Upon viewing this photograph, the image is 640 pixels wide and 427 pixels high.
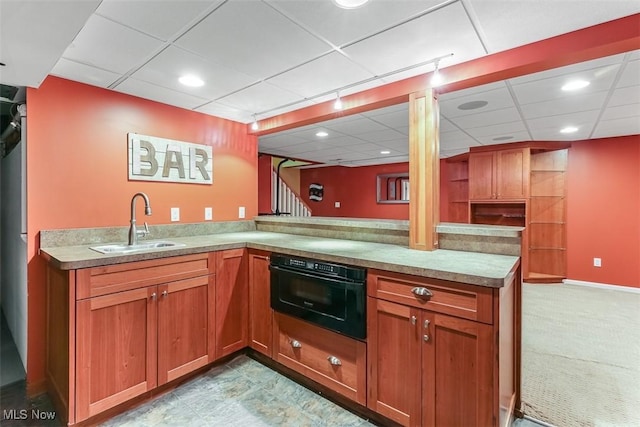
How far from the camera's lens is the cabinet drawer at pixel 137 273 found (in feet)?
5.69

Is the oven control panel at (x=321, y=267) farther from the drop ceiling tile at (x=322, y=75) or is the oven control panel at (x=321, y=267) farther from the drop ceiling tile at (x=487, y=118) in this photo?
the drop ceiling tile at (x=487, y=118)

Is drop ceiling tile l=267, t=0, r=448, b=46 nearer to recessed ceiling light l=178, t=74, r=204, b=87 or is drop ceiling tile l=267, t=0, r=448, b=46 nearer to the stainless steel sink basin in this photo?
recessed ceiling light l=178, t=74, r=204, b=87

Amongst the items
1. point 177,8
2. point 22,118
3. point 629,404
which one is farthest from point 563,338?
point 22,118

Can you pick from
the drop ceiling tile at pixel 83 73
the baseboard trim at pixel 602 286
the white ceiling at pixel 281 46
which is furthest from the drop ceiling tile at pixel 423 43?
the baseboard trim at pixel 602 286

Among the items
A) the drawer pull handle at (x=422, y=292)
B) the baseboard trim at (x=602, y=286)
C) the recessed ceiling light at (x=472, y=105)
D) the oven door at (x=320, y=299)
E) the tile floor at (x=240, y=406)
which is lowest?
the tile floor at (x=240, y=406)

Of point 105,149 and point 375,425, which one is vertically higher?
point 105,149

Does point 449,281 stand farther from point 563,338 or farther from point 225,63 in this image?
point 563,338

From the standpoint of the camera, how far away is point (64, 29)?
4.59ft

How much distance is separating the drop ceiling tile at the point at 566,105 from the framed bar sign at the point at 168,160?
3135mm

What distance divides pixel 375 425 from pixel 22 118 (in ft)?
9.76

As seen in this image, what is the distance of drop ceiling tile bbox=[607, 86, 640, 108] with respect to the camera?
2.61 meters

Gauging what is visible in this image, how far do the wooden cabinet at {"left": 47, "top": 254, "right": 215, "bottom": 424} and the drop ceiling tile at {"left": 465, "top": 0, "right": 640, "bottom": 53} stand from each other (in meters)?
2.23

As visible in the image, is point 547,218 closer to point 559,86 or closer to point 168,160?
point 559,86

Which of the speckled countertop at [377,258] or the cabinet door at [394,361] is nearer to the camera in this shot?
the speckled countertop at [377,258]
